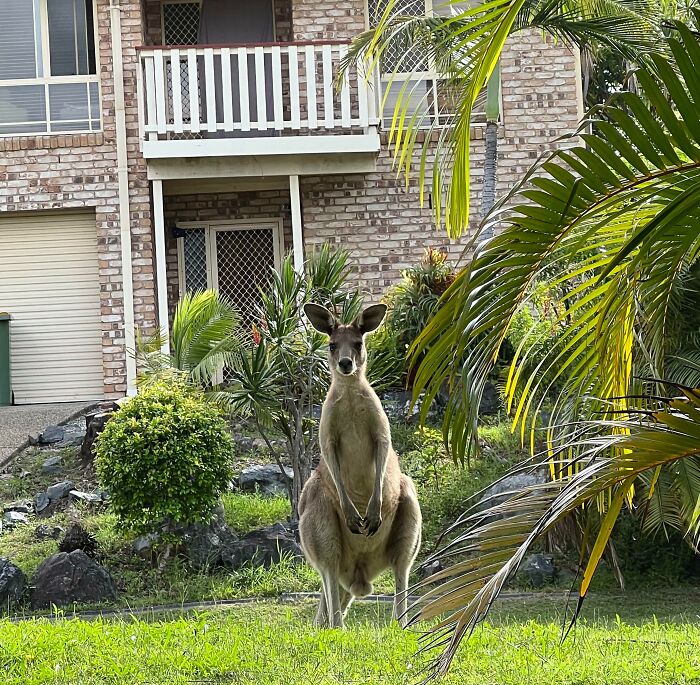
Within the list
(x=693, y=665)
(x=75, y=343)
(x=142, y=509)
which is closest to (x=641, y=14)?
(x=142, y=509)

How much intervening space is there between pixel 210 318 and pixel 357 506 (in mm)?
5448

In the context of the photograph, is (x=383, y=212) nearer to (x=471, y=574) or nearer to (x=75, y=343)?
(x=75, y=343)

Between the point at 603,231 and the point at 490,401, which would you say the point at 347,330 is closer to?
the point at 603,231

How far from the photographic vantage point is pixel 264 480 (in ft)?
44.5

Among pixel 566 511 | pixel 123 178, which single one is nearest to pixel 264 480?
pixel 123 178

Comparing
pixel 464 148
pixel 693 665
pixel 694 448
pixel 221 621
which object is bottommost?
pixel 221 621

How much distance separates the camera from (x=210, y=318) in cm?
1300

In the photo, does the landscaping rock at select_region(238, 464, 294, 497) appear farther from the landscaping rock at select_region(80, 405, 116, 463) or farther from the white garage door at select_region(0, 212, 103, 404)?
the white garage door at select_region(0, 212, 103, 404)

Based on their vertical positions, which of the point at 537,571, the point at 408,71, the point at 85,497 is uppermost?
the point at 408,71

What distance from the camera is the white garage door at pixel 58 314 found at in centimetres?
1927

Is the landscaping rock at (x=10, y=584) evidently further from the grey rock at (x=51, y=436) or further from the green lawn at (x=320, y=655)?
the grey rock at (x=51, y=436)

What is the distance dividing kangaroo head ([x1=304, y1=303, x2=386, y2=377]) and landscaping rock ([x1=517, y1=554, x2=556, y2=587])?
374cm

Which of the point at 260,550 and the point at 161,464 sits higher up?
the point at 161,464

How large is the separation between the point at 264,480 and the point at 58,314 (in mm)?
7164
